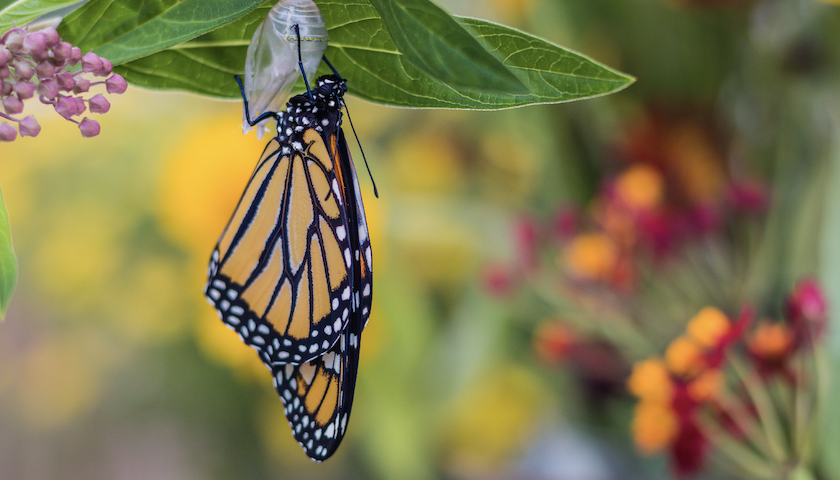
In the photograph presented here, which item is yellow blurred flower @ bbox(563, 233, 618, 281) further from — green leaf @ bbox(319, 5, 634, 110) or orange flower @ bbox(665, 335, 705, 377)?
green leaf @ bbox(319, 5, 634, 110)

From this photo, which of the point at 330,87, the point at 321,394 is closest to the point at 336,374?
the point at 321,394

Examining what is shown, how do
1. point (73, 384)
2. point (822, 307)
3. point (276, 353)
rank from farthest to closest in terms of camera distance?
point (73, 384) < point (822, 307) < point (276, 353)

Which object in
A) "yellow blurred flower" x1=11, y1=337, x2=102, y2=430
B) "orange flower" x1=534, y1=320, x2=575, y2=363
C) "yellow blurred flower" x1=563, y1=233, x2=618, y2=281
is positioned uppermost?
"yellow blurred flower" x1=563, y1=233, x2=618, y2=281

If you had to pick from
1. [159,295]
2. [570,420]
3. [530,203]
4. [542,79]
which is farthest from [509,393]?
[542,79]

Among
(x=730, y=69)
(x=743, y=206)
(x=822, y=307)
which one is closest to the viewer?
(x=822, y=307)

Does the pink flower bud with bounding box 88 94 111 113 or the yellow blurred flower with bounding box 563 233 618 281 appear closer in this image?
the pink flower bud with bounding box 88 94 111 113

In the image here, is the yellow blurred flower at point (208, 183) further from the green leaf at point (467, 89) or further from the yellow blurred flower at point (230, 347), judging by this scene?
the green leaf at point (467, 89)

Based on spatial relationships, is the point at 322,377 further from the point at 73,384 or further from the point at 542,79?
the point at 73,384

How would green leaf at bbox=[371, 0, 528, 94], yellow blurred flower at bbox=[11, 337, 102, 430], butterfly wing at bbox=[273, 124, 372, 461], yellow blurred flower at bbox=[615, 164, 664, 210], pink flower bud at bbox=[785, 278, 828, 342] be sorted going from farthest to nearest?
yellow blurred flower at bbox=[11, 337, 102, 430], yellow blurred flower at bbox=[615, 164, 664, 210], pink flower bud at bbox=[785, 278, 828, 342], butterfly wing at bbox=[273, 124, 372, 461], green leaf at bbox=[371, 0, 528, 94]

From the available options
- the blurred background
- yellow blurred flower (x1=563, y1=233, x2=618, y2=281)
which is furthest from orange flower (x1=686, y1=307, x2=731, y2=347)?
yellow blurred flower (x1=563, y1=233, x2=618, y2=281)

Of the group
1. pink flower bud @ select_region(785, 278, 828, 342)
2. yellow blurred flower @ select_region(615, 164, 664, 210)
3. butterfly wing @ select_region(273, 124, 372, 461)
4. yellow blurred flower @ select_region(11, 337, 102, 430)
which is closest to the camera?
butterfly wing @ select_region(273, 124, 372, 461)
